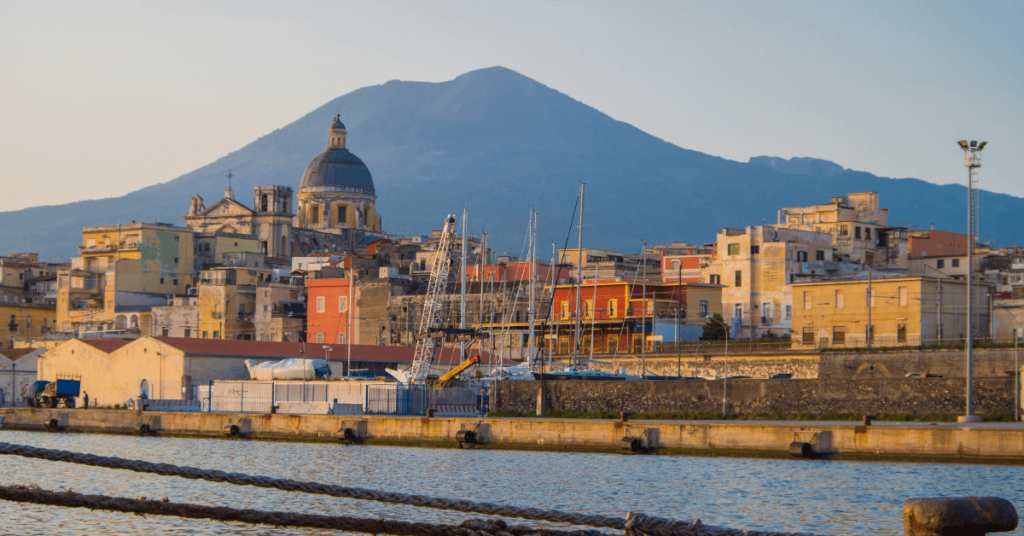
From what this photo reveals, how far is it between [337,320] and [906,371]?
41850 mm

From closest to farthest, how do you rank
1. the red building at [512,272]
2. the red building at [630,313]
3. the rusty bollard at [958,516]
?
1. the rusty bollard at [958,516]
2. the red building at [630,313]
3. the red building at [512,272]

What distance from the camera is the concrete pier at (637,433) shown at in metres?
30.5

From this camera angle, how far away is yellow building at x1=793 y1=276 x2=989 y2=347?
61.4 m

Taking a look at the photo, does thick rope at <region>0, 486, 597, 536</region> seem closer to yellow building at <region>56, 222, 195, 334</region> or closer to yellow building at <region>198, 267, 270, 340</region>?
yellow building at <region>198, 267, 270, 340</region>

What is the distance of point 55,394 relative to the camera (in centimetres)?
6469

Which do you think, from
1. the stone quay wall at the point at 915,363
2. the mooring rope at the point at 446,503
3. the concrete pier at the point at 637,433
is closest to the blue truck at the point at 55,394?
the concrete pier at the point at 637,433

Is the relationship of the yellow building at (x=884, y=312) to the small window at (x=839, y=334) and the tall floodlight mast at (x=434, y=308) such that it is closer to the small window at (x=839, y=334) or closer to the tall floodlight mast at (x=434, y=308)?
the small window at (x=839, y=334)

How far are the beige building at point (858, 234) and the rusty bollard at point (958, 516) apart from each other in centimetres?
7540

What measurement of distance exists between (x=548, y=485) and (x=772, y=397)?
49.5 ft

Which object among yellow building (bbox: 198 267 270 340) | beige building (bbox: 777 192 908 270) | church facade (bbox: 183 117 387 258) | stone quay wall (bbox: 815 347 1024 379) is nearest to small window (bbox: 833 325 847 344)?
stone quay wall (bbox: 815 347 1024 379)

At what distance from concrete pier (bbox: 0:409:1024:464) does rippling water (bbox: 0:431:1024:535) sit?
43 centimetres

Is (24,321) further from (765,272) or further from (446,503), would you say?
(446,503)

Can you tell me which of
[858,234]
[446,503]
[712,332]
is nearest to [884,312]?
[712,332]

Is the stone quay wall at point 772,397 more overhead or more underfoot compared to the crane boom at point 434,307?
more underfoot
